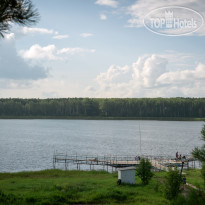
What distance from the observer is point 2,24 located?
567 inches

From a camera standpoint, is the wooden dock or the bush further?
the wooden dock

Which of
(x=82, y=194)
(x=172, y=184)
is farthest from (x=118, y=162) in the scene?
(x=172, y=184)

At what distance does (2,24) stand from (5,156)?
44478 millimetres

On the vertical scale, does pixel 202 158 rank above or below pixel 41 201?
above

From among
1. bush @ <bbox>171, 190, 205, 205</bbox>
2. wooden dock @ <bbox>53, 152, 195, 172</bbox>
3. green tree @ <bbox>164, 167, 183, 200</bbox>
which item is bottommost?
wooden dock @ <bbox>53, 152, 195, 172</bbox>

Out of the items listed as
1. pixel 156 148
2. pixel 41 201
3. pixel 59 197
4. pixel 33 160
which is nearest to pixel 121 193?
pixel 59 197

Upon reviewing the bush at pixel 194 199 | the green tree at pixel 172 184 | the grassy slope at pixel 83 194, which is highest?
the bush at pixel 194 199

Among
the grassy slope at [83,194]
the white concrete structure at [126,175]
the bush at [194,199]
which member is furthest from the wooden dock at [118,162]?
the bush at [194,199]

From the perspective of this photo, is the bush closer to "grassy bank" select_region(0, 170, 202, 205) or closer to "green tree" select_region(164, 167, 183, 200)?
"grassy bank" select_region(0, 170, 202, 205)

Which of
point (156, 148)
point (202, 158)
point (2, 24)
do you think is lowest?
point (156, 148)

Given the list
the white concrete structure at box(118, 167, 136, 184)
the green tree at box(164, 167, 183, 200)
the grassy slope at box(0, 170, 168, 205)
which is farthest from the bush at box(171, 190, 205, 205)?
the white concrete structure at box(118, 167, 136, 184)

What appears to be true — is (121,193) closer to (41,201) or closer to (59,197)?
(59,197)

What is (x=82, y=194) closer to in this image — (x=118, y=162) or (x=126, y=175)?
(x=126, y=175)

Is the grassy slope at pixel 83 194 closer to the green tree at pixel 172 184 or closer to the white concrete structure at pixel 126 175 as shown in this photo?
the green tree at pixel 172 184
